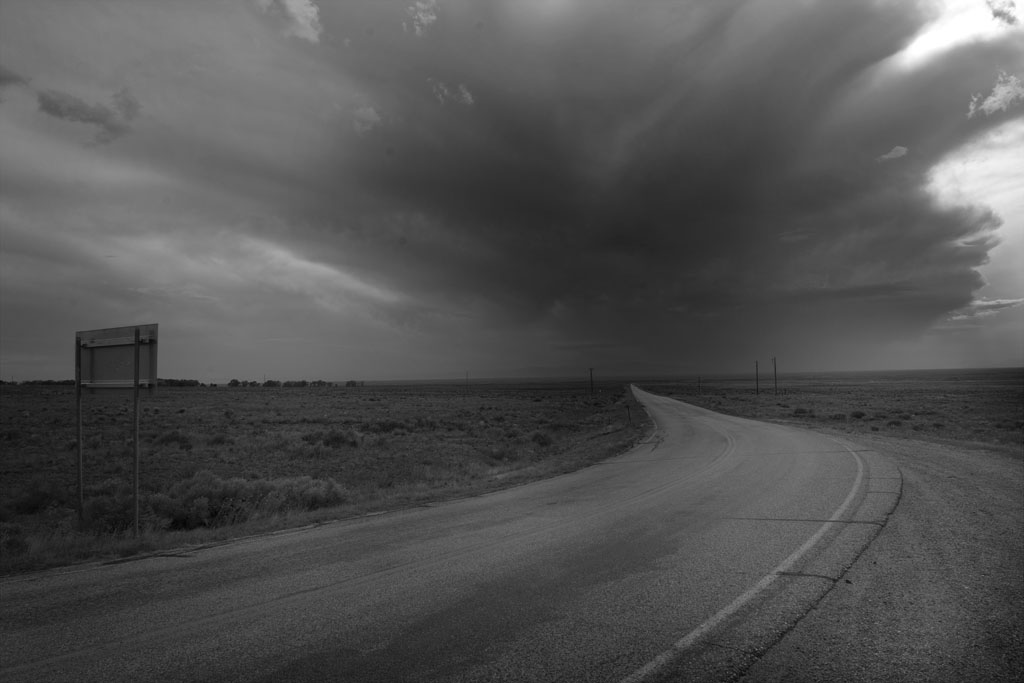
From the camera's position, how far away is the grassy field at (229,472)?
999 centimetres

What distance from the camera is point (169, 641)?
15.6 ft

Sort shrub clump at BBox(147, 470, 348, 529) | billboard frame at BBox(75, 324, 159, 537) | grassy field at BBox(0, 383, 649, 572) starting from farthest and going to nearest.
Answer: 1. shrub clump at BBox(147, 470, 348, 529)
2. grassy field at BBox(0, 383, 649, 572)
3. billboard frame at BBox(75, 324, 159, 537)

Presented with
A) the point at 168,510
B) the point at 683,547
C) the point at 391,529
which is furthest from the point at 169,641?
the point at 168,510

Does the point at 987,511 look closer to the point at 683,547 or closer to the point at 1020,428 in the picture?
the point at 683,547

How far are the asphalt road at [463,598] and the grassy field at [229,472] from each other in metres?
2.08

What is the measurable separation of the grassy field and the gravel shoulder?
306 inches

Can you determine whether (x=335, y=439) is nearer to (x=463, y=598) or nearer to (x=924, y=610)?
(x=463, y=598)

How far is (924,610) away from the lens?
530 centimetres

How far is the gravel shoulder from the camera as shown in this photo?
13.9 ft

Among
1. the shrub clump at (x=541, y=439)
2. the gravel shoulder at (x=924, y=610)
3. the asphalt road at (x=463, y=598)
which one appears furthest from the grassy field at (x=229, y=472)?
the gravel shoulder at (x=924, y=610)

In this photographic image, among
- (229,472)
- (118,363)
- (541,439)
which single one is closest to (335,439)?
(229,472)

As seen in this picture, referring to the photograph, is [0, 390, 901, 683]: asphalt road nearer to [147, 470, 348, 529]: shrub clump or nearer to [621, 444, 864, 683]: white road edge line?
[621, 444, 864, 683]: white road edge line

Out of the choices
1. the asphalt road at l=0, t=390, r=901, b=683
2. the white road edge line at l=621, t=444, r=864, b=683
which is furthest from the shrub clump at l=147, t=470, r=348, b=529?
the white road edge line at l=621, t=444, r=864, b=683

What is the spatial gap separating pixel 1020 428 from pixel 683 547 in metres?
31.4
